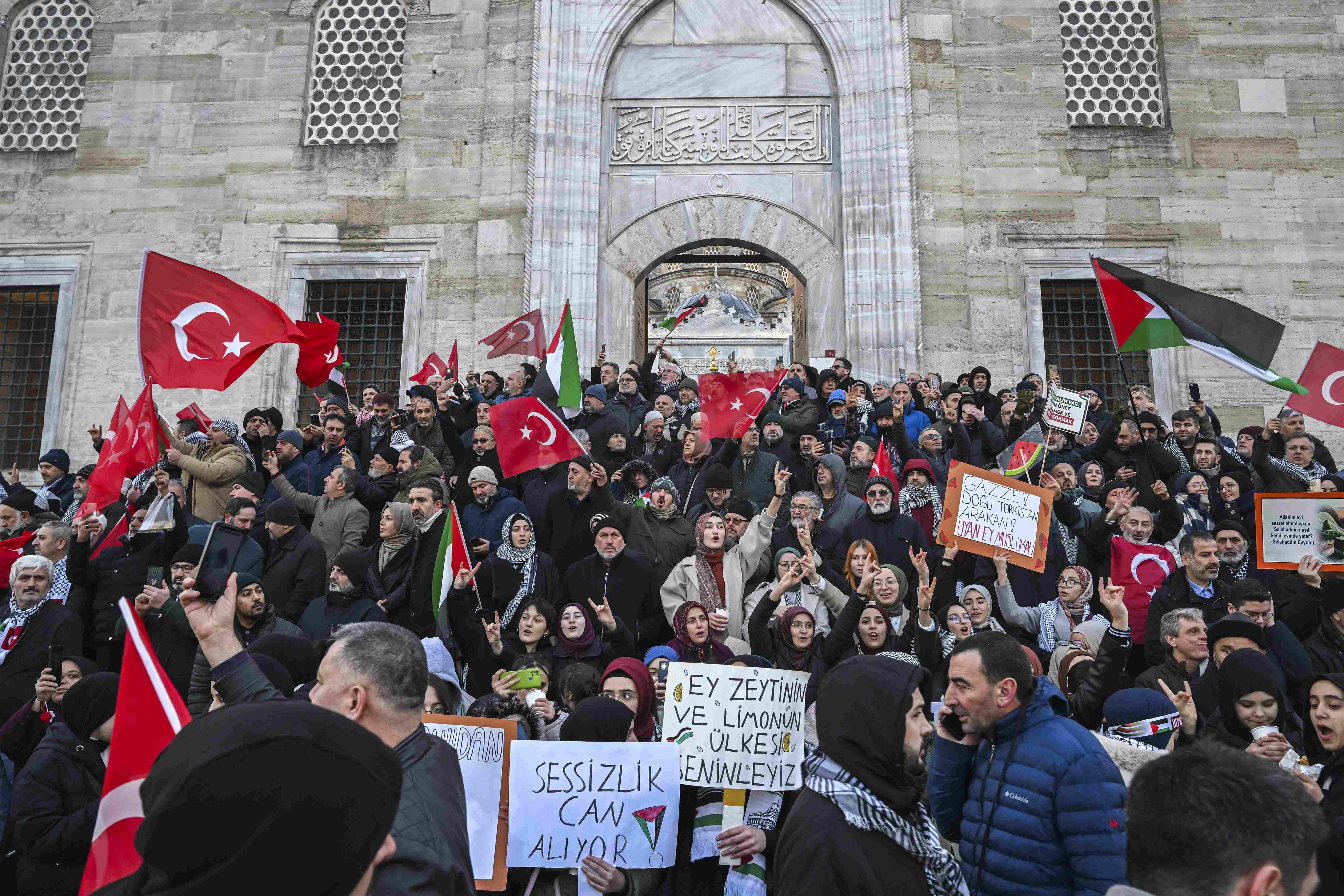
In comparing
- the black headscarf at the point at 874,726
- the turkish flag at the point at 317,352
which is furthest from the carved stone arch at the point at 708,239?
the black headscarf at the point at 874,726

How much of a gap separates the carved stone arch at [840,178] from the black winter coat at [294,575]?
846cm

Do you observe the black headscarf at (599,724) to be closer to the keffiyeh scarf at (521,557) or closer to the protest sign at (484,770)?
the protest sign at (484,770)

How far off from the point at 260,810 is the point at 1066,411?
32.3 feet

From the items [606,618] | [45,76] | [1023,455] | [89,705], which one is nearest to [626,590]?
[606,618]

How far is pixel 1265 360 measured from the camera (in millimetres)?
9898

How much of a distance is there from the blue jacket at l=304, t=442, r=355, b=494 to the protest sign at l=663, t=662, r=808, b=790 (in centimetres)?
622

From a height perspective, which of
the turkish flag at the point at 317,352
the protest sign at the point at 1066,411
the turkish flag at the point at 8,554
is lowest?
the turkish flag at the point at 8,554

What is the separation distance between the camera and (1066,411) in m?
10.4

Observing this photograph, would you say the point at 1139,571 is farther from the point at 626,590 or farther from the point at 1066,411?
the point at 626,590

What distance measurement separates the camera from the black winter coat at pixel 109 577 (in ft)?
25.9

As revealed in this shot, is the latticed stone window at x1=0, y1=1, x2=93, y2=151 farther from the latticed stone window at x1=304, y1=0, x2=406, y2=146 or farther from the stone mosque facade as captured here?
the latticed stone window at x1=304, y1=0, x2=406, y2=146

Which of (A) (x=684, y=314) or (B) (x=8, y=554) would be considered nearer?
(B) (x=8, y=554)

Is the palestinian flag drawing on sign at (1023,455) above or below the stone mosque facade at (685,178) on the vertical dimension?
below

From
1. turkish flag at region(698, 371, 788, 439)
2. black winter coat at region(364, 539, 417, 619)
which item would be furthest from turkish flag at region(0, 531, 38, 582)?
turkish flag at region(698, 371, 788, 439)
